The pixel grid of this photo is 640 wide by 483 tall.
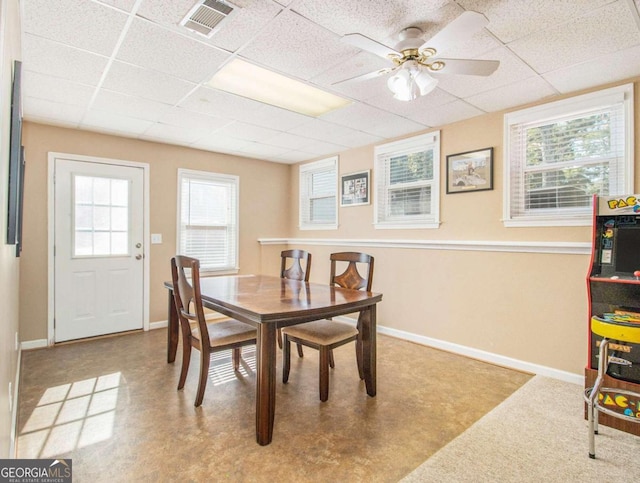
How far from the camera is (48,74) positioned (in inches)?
102

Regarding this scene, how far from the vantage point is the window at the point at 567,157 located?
2.68m

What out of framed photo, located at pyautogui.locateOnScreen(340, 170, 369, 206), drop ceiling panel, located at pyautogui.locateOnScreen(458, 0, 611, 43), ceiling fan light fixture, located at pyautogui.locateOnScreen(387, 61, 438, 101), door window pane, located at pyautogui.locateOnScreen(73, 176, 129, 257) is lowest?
door window pane, located at pyautogui.locateOnScreen(73, 176, 129, 257)

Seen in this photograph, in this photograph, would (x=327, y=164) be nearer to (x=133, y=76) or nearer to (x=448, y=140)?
(x=448, y=140)

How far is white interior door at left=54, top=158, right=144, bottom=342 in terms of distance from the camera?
12.5ft

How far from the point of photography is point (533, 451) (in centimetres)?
196

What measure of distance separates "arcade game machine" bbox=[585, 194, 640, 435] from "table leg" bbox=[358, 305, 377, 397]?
139 cm

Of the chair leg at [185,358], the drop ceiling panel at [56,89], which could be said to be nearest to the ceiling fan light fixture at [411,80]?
the chair leg at [185,358]

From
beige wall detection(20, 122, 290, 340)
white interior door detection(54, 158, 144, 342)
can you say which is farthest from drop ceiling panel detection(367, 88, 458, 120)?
white interior door detection(54, 158, 144, 342)

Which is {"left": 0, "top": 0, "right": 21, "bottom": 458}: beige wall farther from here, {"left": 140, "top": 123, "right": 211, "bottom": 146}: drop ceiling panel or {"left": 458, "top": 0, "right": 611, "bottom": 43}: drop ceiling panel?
{"left": 140, "top": 123, "right": 211, "bottom": 146}: drop ceiling panel

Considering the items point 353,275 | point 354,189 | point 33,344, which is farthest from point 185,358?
point 354,189

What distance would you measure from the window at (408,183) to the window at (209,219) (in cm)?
213

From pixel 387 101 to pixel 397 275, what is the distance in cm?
200

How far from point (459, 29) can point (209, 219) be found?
13.1ft

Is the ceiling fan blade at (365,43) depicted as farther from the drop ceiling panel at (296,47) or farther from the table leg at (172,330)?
the table leg at (172,330)
